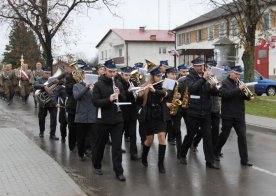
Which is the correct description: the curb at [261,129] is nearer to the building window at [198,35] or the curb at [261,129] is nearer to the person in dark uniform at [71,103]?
the person in dark uniform at [71,103]

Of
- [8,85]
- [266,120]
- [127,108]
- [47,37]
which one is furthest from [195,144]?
[47,37]

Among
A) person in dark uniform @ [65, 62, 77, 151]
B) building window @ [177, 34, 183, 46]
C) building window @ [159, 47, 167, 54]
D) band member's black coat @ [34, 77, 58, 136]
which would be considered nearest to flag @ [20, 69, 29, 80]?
band member's black coat @ [34, 77, 58, 136]

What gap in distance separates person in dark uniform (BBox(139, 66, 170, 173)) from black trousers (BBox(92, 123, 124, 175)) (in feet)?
1.88

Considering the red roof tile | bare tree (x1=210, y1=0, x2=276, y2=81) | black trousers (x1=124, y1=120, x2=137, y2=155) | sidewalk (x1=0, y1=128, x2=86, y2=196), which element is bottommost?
sidewalk (x1=0, y1=128, x2=86, y2=196)

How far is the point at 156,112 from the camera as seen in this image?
8.59 metres

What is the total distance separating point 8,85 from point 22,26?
1016 cm

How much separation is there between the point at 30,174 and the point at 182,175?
2494 millimetres

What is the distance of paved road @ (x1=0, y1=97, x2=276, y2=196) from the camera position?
749cm

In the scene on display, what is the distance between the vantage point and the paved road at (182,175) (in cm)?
749

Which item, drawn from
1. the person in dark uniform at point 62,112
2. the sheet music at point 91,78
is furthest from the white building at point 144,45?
the sheet music at point 91,78

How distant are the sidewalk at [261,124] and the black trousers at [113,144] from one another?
6957 mm

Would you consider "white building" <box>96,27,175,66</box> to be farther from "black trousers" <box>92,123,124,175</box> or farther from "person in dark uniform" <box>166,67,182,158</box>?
"black trousers" <box>92,123,124,175</box>

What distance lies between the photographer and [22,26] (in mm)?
33188

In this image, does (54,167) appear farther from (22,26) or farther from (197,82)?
(22,26)
